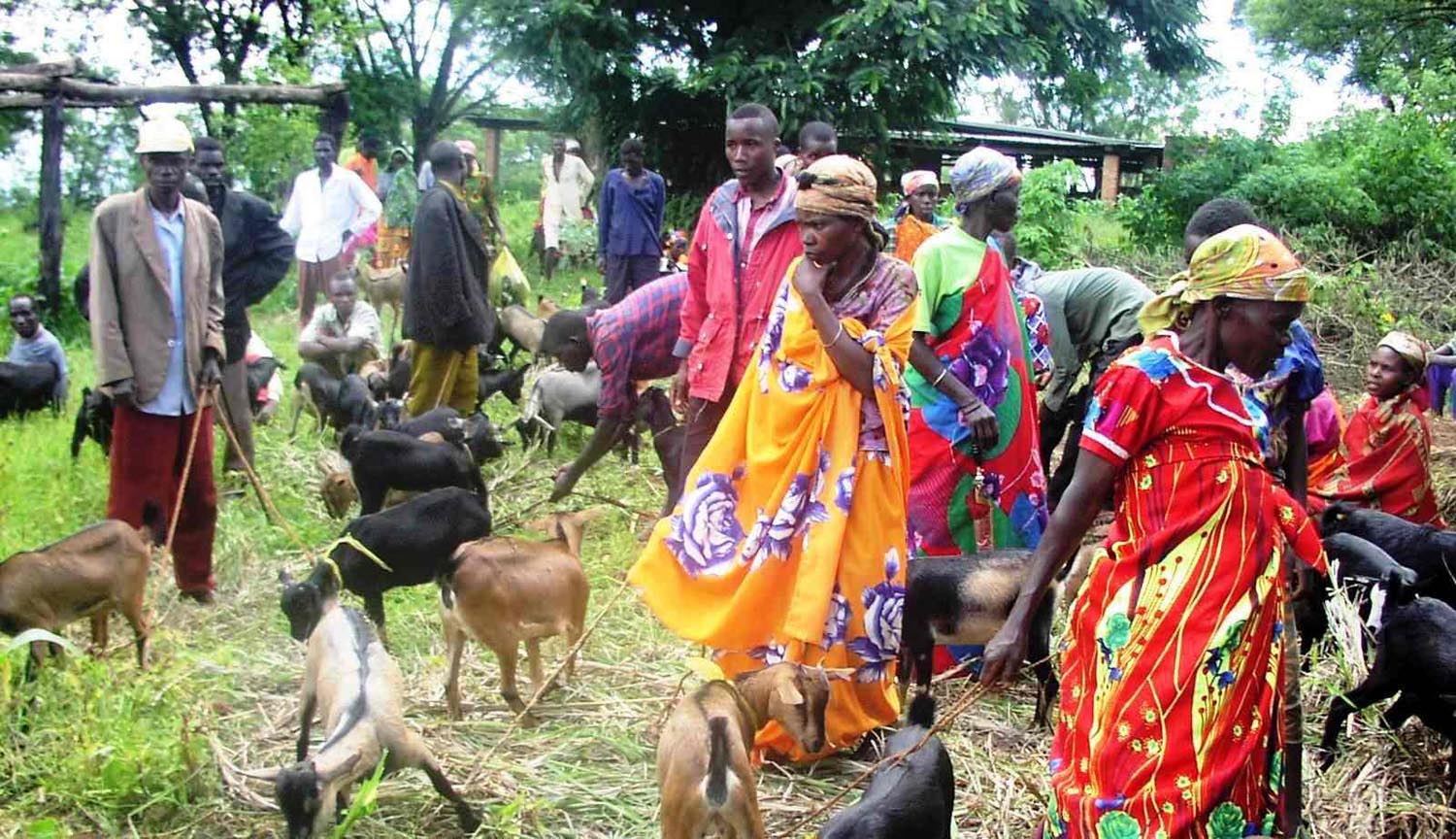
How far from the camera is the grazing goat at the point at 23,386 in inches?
384

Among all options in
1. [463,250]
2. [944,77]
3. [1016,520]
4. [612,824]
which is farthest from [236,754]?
[944,77]

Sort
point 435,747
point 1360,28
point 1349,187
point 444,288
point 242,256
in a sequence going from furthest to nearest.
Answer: point 1360,28, point 1349,187, point 444,288, point 242,256, point 435,747

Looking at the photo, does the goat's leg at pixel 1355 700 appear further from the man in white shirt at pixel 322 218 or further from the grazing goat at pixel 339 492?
the man in white shirt at pixel 322 218

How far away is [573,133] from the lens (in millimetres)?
19031

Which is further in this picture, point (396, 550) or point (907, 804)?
point (396, 550)

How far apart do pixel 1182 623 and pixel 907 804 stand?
103 centimetres

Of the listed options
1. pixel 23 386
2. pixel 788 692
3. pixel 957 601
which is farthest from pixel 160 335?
pixel 23 386

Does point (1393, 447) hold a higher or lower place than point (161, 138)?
lower

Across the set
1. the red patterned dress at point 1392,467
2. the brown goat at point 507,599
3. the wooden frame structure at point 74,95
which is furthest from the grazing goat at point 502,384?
the red patterned dress at point 1392,467

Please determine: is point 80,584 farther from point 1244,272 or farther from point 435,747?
point 1244,272

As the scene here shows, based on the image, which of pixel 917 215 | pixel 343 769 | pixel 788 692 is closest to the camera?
pixel 343 769

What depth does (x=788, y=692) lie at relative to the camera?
4113mm

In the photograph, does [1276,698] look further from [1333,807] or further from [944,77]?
[944,77]

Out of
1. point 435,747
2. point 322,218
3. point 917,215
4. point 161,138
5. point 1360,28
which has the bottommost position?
point 435,747
